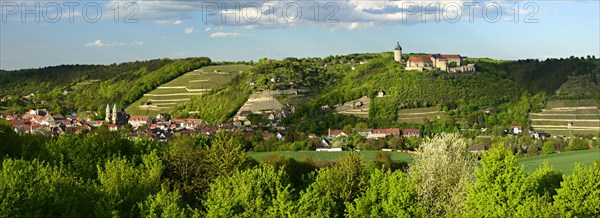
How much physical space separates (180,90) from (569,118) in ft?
259

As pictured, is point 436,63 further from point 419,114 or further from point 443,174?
point 443,174

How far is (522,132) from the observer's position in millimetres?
98812

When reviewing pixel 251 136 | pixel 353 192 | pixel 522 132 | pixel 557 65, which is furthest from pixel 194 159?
pixel 557 65

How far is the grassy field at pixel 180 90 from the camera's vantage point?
14152 centimetres

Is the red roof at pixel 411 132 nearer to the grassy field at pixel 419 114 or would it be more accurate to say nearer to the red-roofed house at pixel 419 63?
the grassy field at pixel 419 114

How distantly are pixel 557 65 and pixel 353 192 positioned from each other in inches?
4453

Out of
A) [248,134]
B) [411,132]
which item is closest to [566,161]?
[411,132]

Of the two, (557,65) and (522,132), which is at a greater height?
(557,65)

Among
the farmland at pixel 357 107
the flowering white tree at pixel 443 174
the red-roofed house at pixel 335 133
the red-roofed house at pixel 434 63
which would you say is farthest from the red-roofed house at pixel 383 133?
the flowering white tree at pixel 443 174

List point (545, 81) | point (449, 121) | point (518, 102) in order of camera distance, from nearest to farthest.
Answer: point (449, 121)
point (518, 102)
point (545, 81)

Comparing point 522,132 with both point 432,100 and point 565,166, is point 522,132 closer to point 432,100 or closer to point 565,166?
point 432,100

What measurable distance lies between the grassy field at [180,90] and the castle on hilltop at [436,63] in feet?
125

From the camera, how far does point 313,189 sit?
34.9 meters

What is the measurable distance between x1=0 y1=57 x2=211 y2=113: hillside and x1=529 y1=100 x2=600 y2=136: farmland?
8127cm
